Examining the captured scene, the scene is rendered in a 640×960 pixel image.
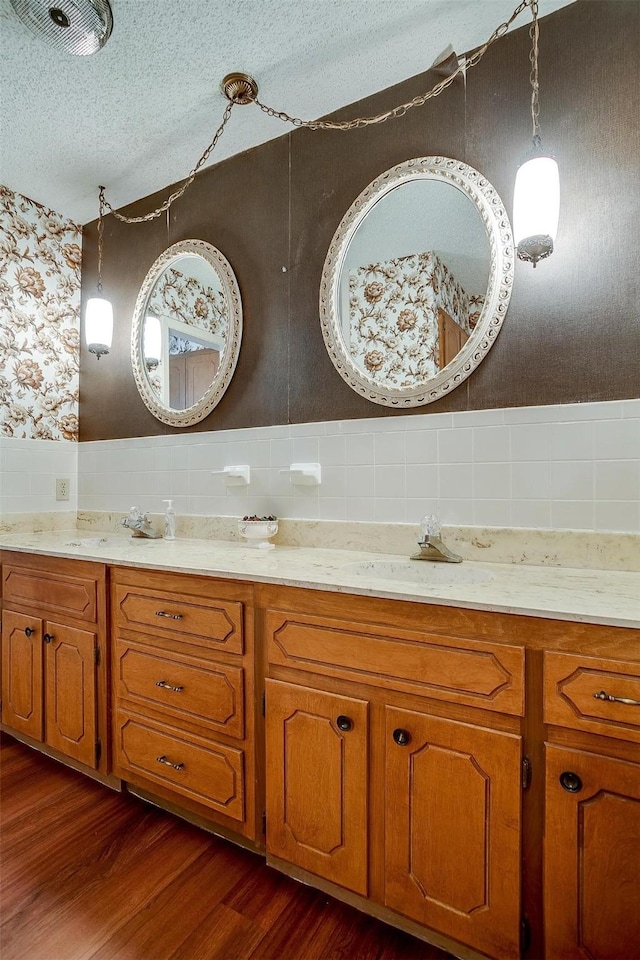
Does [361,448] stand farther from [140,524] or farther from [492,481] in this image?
[140,524]

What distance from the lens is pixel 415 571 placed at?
1544mm

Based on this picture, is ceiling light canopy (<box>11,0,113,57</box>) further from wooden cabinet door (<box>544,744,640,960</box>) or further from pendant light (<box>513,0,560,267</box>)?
wooden cabinet door (<box>544,744,640,960</box>)

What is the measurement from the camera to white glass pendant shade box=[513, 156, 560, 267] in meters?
1.30

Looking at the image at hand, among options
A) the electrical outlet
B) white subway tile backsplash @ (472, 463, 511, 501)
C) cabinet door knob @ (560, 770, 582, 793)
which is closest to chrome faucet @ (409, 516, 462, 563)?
white subway tile backsplash @ (472, 463, 511, 501)

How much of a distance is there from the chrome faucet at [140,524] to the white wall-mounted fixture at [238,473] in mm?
413

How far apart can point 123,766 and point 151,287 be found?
2.08 metres

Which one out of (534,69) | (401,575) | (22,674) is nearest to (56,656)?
(22,674)

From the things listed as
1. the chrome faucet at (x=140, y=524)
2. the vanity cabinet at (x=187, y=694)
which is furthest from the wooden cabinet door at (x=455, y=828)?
the chrome faucet at (x=140, y=524)

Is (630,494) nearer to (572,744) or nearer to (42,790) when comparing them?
(572,744)

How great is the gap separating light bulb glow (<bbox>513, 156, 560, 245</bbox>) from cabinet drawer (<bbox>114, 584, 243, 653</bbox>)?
135cm

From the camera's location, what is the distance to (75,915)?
1.23m

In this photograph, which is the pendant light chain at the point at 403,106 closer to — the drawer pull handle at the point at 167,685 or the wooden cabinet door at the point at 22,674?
the drawer pull handle at the point at 167,685

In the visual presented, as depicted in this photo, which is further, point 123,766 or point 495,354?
point 123,766

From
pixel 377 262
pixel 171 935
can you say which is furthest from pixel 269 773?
pixel 377 262
